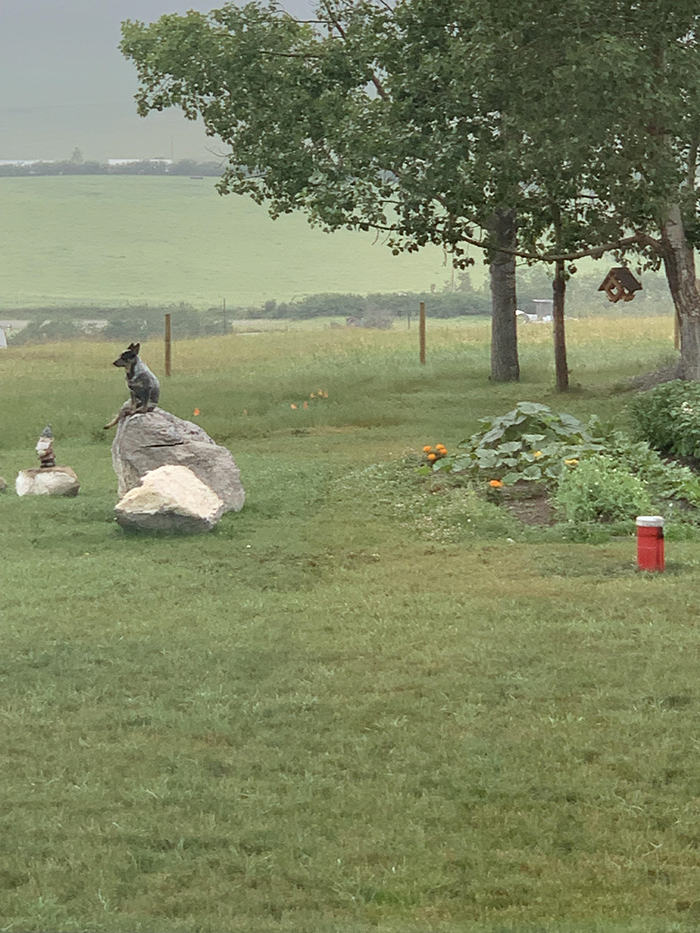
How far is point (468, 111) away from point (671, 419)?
11.0 metres

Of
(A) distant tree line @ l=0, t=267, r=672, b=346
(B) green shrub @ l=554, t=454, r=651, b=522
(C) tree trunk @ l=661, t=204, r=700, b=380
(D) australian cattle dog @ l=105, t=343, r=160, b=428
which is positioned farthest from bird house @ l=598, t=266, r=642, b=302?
(A) distant tree line @ l=0, t=267, r=672, b=346

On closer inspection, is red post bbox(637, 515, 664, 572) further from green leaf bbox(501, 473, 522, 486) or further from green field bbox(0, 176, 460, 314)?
green field bbox(0, 176, 460, 314)

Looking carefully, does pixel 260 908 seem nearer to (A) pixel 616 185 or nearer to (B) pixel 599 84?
(B) pixel 599 84

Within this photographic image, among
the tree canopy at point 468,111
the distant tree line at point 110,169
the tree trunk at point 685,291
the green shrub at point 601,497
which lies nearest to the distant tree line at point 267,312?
the tree canopy at point 468,111

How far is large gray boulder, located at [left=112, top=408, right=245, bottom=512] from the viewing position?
14.0 m

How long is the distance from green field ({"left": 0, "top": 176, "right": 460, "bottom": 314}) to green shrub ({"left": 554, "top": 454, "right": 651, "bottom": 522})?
287ft

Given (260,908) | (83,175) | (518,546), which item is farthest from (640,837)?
(83,175)

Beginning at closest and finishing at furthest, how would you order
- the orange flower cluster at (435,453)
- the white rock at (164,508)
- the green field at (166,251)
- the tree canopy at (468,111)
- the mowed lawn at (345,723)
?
the mowed lawn at (345,723)
the white rock at (164,508)
the orange flower cluster at (435,453)
the tree canopy at (468,111)
the green field at (166,251)

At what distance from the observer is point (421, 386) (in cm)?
2967

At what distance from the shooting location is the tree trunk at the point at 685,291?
23.4m

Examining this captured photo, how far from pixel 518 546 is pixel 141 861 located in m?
7.25

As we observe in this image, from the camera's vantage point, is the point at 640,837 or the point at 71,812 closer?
the point at 640,837

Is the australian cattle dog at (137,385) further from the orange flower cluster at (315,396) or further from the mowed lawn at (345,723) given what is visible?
the orange flower cluster at (315,396)

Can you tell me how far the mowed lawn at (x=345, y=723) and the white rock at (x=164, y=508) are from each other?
228mm
